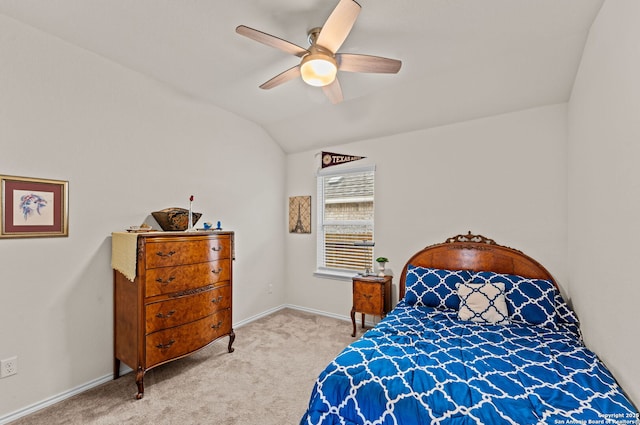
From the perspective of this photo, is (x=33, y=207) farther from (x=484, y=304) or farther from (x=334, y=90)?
(x=484, y=304)

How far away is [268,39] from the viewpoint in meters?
1.78

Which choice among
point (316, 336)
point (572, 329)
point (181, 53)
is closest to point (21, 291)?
point (181, 53)

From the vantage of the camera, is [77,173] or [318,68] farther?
[77,173]

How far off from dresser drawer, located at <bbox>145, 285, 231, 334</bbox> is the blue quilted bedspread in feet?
4.83

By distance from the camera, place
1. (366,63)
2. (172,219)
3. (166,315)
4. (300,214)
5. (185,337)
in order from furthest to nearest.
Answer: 1. (300,214)
2. (172,219)
3. (185,337)
4. (166,315)
5. (366,63)

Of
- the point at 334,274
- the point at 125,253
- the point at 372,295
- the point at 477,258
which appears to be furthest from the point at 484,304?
the point at 125,253

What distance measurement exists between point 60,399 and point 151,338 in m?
0.77

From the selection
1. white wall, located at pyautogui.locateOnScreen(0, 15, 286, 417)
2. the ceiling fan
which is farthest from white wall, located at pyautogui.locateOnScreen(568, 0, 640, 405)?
white wall, located at pyautogui.locateOnScreen(0, 15, 286, 417)

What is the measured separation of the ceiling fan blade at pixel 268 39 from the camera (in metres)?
1.69

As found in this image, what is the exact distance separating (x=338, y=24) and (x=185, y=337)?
272 cm

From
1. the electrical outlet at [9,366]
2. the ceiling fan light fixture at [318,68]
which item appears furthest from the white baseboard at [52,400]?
the ceiling fan light fixture at [318,68]

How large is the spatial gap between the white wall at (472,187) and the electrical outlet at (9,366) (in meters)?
3.03

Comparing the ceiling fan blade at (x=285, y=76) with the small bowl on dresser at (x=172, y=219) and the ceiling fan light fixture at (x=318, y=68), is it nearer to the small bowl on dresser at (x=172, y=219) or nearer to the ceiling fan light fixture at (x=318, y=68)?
the ceiling fan light fixture at (x=318, y=68)

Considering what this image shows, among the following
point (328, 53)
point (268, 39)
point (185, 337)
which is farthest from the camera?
point (185, 337)
